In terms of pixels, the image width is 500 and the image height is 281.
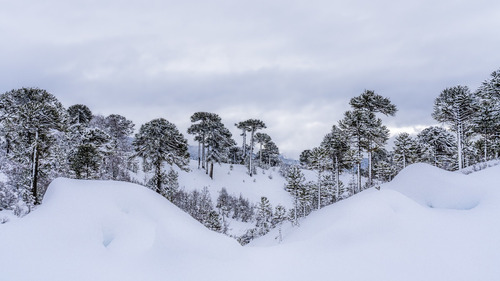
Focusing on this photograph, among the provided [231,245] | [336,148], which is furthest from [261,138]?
[231,245]

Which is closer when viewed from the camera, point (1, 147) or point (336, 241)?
point (336, 241)

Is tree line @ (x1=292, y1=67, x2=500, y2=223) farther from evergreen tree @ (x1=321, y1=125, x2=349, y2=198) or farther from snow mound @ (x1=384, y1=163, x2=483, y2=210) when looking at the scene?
snow mound @ (x1=384, y1=163, x2=483, y2=210)

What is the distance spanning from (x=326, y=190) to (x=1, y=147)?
135 feet

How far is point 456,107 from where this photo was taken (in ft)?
82.7

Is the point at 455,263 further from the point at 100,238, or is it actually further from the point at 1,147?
the point at 1,147

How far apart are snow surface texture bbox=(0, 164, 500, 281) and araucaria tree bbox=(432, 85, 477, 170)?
2083 centimetres

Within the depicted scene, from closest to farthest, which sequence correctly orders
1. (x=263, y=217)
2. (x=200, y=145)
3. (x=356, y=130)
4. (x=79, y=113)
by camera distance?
1. (x=356, y=130)
2. (x=263, y=217)
3. (x=79, y=113)
4. (x=200, y=145)

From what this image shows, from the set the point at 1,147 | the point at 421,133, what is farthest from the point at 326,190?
the point at 1,147

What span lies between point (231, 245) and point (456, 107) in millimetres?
29209

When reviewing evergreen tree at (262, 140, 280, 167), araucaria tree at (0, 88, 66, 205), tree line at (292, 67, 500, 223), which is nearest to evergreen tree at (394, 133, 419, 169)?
tree line at (292, 67, 500, 223)

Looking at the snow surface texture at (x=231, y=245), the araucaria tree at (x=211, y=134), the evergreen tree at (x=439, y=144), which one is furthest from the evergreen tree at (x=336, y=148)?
the snow surface texture at (x=231, y=245)

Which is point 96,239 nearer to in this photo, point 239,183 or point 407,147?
point 239,183

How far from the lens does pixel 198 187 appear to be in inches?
1490

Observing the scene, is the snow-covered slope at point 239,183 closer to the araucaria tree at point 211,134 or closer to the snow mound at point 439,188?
the araucaria tree at point 211,134
